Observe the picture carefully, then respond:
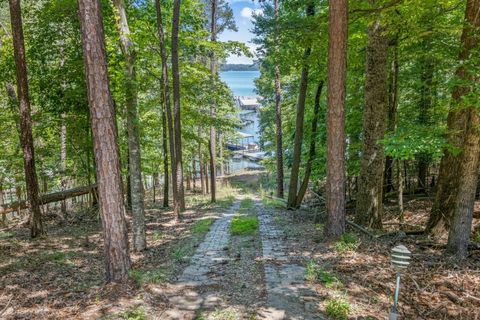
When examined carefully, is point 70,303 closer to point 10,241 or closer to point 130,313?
point 130,313

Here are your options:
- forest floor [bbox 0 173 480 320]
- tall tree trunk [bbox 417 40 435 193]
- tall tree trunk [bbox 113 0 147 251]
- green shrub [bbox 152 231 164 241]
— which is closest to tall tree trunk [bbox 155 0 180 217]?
green shrub [bbox 152 231 164 241]

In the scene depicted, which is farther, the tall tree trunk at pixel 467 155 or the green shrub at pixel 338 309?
the tall tree trunk at pixel 467 155

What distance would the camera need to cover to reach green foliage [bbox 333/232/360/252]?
18.4 ft

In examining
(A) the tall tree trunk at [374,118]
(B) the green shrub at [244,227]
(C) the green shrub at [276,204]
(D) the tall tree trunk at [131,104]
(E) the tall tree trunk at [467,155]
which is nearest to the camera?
(E) the tall tree trunk at [467,155]

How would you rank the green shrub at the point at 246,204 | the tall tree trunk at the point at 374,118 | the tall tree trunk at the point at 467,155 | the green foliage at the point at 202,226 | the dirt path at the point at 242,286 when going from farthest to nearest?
the green shrub at the point at 246,204, the green foliage at the point at 202,226, the tall tree trunk at the point at 374,118, the tall tree trunk at the point at 467,155, the dirt path at the point at 242,286

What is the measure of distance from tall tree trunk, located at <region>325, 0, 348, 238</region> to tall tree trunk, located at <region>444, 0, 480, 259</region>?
1.75 m

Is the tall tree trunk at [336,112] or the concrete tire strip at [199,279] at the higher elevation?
the tall tree trunk at [336,112]

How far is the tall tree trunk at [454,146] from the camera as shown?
16.5 feet

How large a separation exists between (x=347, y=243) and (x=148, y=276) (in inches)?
139

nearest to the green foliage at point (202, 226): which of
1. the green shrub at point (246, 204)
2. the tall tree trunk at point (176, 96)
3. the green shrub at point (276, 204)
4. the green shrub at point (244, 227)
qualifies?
the green shrub at point (244, 227)

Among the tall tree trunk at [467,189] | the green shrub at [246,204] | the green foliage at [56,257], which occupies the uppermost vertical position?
the tall tree trunk at [467,189]

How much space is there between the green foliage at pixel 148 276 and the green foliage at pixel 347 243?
10.1 feet

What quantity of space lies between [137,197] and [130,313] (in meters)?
3.45

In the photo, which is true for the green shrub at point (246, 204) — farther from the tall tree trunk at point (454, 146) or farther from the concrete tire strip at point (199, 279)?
the tall tree trunk at point (454, 146)
